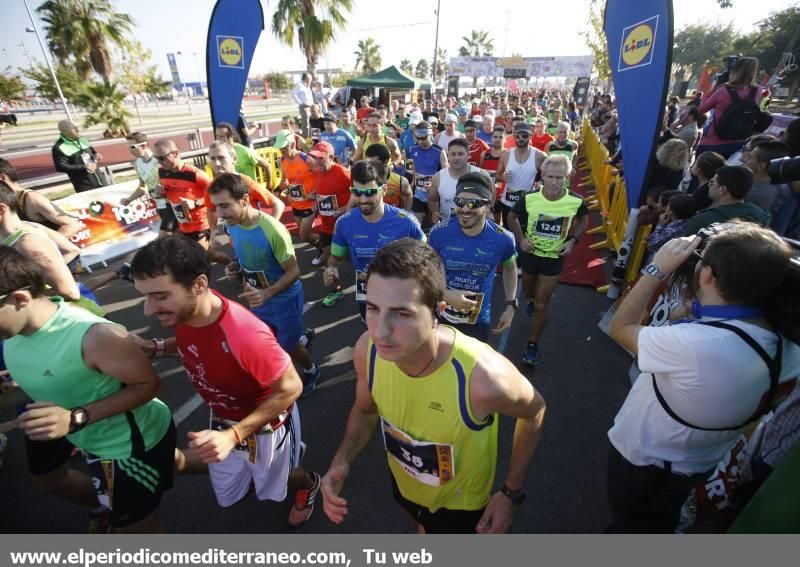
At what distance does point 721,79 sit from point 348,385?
369 inches

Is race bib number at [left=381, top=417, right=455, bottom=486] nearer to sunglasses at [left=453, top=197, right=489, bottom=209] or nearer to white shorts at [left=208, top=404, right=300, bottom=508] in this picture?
white shorts at [left=208, top=404, right=300, bottom=508]

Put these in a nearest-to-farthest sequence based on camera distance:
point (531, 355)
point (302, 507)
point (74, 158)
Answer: point (302, 507), point (531, 355), point (74, 158)

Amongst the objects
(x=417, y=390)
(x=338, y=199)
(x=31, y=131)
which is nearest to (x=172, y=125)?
(x=31, y=131)

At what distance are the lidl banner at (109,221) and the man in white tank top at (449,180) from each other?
5.85m

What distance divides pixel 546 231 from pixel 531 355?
4.50ft

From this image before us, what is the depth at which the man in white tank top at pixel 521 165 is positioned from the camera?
6.24 m

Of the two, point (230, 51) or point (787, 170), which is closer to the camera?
point (787, 170)

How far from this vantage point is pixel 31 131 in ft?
92.2

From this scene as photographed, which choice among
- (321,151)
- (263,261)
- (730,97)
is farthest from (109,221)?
(730,97)

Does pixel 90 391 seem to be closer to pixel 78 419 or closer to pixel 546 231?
pixel 78 419

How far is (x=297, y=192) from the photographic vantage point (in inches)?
262

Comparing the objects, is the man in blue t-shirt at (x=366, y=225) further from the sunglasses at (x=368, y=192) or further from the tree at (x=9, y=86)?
the tree at (x=9, y=86)

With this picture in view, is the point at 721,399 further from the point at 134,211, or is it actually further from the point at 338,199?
the point at 134,211

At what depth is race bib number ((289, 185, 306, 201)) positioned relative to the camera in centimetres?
659
